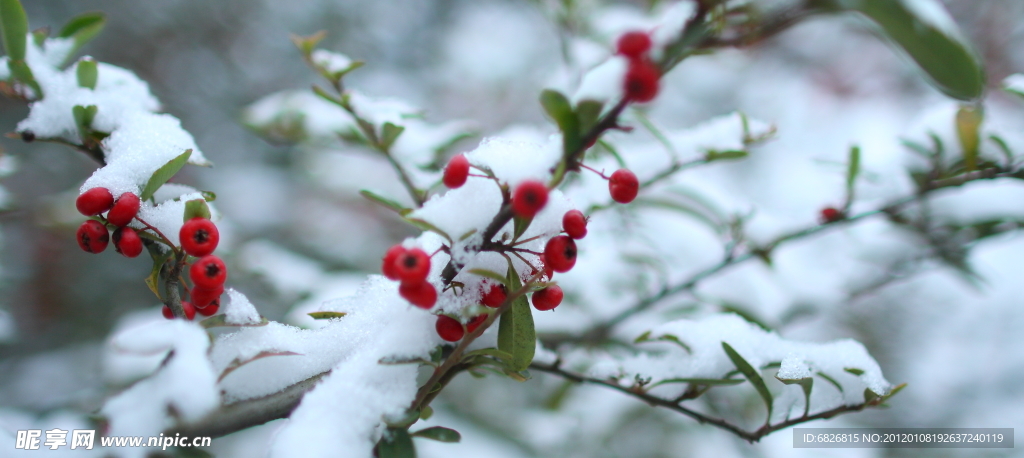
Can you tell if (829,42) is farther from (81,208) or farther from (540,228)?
(81,208)

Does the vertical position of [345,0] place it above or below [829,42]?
below

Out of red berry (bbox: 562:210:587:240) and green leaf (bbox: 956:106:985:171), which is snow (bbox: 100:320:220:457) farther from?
green leaf (bbox: 956:106:985:171)

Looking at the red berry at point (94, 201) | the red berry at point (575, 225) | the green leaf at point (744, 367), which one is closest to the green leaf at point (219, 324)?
the red berry at point (94, 201)

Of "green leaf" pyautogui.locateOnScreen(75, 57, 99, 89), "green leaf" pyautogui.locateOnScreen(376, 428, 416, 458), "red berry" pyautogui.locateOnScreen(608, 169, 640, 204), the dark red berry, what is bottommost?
"green leaf" pyautogui.locateOnScreen(376, 428, 416, 458)

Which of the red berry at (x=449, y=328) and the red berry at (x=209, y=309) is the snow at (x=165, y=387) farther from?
the red berry at (x=449, y=328)

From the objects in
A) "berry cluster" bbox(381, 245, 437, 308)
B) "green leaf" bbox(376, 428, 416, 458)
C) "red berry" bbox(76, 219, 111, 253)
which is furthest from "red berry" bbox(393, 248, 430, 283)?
"red berry" bbox(76, 219, 111, 253)

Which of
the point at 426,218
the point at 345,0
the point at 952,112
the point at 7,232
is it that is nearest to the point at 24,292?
the point at 7,232
